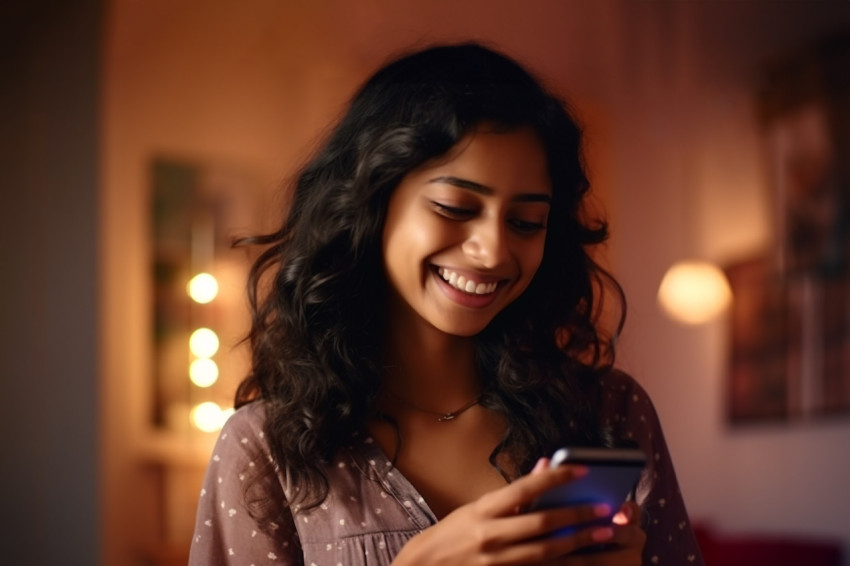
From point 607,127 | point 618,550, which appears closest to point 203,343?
point 607,127

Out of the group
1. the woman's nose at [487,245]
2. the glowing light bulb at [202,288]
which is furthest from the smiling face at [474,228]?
Answer: the glowing light bulb at [202,288]

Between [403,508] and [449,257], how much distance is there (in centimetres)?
28

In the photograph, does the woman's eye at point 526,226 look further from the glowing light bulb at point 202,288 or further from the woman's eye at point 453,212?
the glowing light bulb at point 202,288

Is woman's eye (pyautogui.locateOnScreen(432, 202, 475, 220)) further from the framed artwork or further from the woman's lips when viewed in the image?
the framed artwork

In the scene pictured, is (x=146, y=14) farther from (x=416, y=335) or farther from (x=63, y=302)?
(x=416, y=335)

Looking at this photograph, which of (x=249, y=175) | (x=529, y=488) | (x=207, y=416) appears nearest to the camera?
(x=529, y=488)

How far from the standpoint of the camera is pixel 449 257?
3.36ft

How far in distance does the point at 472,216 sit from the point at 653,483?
0.37 m

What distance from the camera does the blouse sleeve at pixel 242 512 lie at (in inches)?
43.8

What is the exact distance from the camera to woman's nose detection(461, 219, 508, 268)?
39.4 inches

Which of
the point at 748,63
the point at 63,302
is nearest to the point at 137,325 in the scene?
the point at 63,302

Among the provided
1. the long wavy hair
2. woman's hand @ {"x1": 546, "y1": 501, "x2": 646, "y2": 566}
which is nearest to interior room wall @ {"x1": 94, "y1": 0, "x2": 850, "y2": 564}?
the long wavy hair

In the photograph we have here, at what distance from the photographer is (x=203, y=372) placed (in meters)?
3.53

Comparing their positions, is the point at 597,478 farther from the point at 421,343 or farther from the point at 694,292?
the point at 694,292
